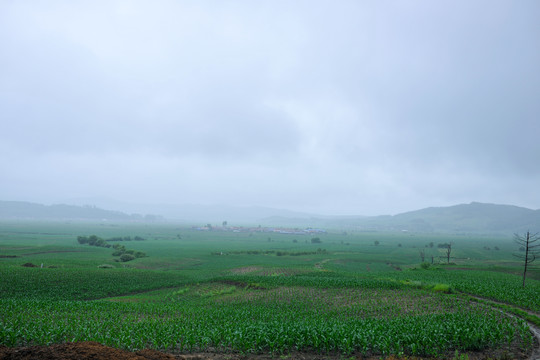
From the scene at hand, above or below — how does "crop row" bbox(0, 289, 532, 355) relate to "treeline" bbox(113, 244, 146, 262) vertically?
above

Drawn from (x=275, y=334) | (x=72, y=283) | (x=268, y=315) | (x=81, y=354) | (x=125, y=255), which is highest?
(x=81, y=354)

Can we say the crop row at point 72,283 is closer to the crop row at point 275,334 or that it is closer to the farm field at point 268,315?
the farm field at point 268,315

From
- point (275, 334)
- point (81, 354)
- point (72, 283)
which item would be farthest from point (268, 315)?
point (72, 283)

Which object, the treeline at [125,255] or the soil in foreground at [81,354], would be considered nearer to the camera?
the soil in foreground at [81,354]

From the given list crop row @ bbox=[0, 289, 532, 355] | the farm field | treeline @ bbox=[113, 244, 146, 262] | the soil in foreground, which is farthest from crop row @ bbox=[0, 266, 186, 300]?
the soil in foreground

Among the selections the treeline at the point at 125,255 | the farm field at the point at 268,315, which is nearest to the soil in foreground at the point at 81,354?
the farm field at the point at 268,315

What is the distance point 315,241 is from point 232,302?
127 m

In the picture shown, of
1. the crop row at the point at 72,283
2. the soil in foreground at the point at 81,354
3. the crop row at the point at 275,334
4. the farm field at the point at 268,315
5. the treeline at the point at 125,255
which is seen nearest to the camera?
the soil in foreground at the point at 81,354

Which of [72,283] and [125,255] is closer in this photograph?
[72,283]

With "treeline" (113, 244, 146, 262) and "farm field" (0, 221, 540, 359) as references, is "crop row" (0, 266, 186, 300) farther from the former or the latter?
"treeline" (113, 244, 146, 262)

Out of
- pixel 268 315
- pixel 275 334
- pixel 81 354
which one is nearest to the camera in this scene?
pixel 81 354

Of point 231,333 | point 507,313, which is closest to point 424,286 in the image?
point 507,313

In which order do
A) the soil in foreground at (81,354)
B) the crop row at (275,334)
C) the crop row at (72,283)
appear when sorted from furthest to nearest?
1. the crop row at (72,283)
2. the crop row at (275,334)
3. the soil in foreground at (81,354)

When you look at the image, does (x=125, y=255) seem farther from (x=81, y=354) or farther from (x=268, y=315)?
A: (x=81, y=354)
